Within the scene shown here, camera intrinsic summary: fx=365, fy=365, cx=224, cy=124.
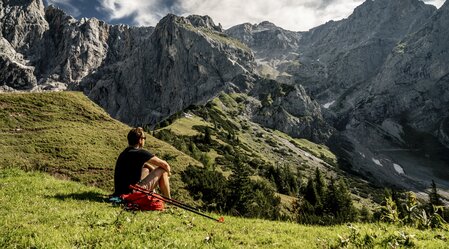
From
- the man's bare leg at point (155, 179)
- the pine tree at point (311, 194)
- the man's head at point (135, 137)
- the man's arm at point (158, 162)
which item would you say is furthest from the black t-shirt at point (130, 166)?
the pine tree at point (311, 194)

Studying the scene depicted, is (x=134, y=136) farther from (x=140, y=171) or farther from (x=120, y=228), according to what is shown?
(x=120, y=228)

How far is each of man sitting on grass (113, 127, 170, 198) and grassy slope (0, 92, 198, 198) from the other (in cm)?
2570

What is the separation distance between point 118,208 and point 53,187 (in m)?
6.85

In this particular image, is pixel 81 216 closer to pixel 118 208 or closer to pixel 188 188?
pixel 118 208

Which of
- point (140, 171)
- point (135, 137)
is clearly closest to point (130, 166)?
point (140, 171)

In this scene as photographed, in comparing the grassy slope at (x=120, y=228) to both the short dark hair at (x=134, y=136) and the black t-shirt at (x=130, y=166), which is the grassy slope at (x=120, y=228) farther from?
the short dark hair at (x=134, y=136)

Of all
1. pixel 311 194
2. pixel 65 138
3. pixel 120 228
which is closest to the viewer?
pixel 120 228

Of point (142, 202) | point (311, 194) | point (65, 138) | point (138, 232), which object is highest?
point (138, 232)

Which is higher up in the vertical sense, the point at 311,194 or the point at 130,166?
the point at 130,166

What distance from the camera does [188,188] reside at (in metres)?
51.7

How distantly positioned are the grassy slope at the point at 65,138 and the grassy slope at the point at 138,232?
88.9ft

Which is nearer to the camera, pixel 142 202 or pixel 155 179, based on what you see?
pixel 142 202

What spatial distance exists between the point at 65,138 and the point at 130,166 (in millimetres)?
Result: 36425

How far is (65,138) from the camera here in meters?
47.2
